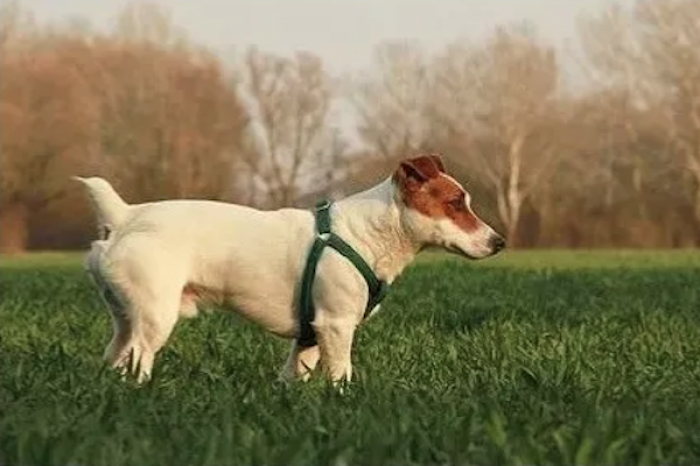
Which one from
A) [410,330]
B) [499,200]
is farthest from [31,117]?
[410,330]

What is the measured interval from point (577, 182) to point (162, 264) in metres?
59.7

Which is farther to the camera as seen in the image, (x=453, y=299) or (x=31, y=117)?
(x=31, y=117)

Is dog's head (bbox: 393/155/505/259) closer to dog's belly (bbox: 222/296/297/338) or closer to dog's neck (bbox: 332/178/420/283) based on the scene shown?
dog's neck (bbox: 332/178/420/283)

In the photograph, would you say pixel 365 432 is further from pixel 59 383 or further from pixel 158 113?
pixel 158 113

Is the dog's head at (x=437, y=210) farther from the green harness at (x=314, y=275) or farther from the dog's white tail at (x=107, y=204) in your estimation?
the dog's white tail at (x=107, y=204)

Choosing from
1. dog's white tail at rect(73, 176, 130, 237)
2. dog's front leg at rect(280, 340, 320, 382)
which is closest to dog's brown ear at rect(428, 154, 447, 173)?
dog's front leg at rect(280, 340, 320, 382)

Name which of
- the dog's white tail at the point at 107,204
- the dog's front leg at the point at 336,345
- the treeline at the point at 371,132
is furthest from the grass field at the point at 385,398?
the treeline at the point at 371,132

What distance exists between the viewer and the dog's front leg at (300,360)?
680 cm

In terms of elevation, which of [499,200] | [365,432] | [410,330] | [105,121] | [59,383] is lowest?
[499,200]

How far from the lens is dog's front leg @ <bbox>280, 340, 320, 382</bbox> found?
6796mm

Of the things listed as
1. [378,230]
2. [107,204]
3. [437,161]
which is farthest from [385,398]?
[107,204]

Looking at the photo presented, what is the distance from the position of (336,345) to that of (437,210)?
3.34 ft

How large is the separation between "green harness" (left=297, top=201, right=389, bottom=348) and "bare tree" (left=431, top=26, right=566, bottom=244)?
177ft

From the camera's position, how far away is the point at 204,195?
54844 millimetres
